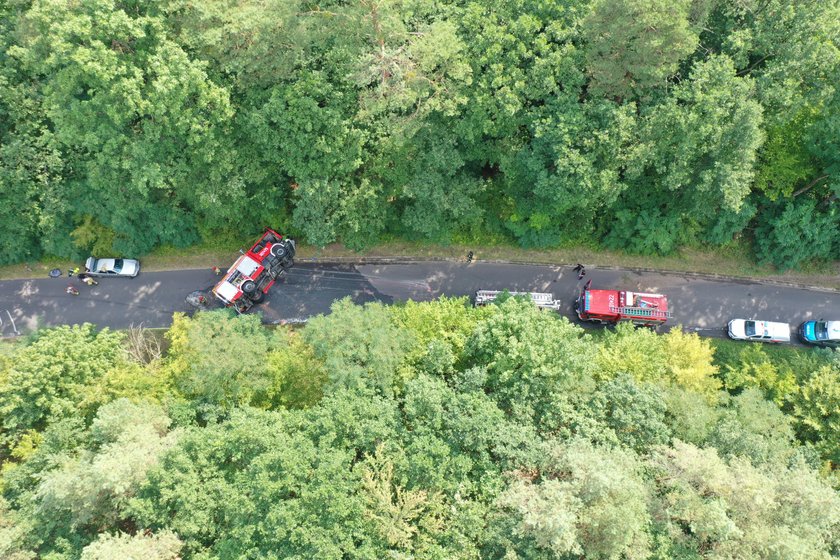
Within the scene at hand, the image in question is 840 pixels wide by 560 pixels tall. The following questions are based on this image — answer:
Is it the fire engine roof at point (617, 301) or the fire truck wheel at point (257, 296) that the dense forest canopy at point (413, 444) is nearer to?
the fire engine roof at point (617, 301)

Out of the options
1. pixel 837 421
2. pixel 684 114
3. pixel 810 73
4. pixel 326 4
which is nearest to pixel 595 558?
pixel 837 421

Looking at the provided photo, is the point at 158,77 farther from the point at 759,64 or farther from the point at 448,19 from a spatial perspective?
the point at 759,64

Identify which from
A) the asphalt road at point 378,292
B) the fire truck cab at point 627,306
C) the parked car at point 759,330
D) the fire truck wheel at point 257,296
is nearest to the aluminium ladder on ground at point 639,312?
the fire truck cab at point 627,306

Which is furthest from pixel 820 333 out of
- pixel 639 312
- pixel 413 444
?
pixel 413 444

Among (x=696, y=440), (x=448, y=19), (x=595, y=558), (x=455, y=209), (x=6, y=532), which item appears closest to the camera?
(x=595, y=558)

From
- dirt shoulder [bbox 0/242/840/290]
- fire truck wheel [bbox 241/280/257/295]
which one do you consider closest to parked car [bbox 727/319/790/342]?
dirt shoulder [bbox 0/242/840/290]

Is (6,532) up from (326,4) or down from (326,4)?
down
